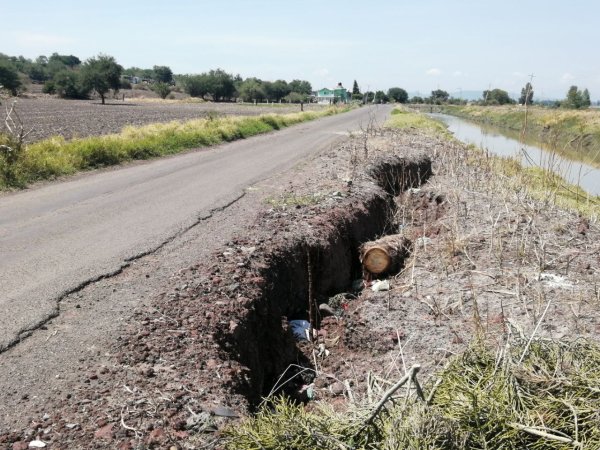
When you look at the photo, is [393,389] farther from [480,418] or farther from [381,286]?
[381,286]

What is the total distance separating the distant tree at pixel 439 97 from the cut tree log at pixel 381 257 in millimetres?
139510

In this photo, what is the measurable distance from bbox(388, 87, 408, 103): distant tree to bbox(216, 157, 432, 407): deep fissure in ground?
14290 centimetres

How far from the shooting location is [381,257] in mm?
8180

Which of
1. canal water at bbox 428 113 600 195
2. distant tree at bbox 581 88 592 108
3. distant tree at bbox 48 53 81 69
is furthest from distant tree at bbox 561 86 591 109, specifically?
distant tree at bbox 48 53 81 69

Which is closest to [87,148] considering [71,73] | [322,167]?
[322,167]

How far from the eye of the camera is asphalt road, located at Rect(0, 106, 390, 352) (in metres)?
5.36

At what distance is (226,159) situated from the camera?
53.1ft

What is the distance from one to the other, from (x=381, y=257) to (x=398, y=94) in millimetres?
147389

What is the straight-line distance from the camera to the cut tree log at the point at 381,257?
8.16 meters

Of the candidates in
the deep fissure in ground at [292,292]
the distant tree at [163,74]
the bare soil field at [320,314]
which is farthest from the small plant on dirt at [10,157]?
the distant tree at [163,74]

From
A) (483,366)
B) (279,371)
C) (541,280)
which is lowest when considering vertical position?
(279,371)

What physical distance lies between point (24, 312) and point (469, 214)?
7488 millimetres

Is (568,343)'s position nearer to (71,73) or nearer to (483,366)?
(483,366)

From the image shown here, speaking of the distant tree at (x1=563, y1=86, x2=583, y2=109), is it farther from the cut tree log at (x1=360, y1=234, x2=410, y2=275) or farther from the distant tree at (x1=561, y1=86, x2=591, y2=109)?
the cut tree log at (x1=360, y1=234, x2=410, y2=275)
